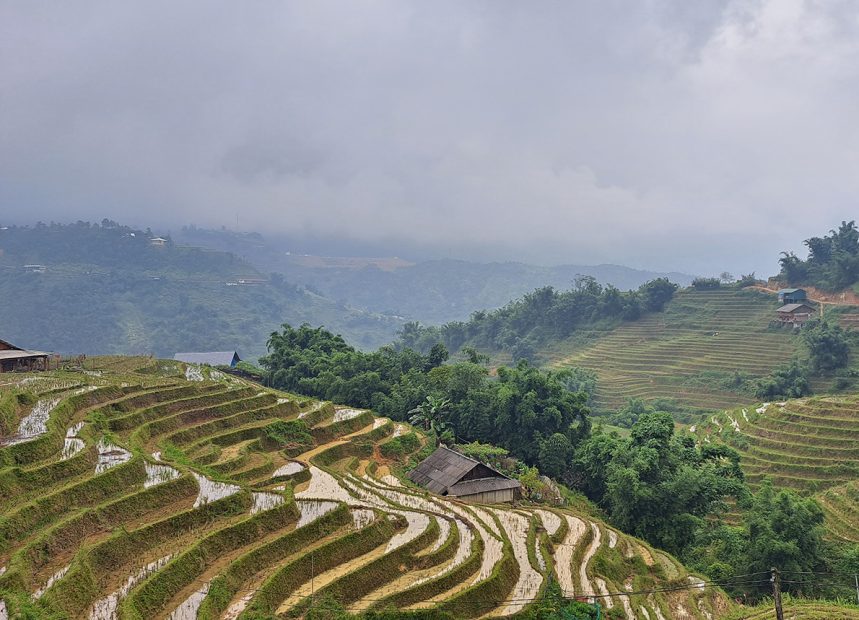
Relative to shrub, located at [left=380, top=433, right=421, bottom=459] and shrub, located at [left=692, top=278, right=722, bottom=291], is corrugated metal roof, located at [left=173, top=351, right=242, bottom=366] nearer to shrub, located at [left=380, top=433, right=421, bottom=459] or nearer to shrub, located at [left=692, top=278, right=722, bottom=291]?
shrub, located at [left=380, top=433, right=421, bottom=459]

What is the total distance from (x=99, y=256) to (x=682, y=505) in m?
169

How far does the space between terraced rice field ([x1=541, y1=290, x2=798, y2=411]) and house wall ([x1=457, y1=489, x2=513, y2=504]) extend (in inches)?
1459

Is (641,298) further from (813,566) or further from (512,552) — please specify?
(512,552)

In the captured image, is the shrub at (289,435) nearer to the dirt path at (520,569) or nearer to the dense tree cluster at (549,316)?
the dirt path at (520,569)

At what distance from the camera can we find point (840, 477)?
37906mm

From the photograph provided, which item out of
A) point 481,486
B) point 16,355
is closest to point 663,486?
point 481,486

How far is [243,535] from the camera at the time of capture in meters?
18.0

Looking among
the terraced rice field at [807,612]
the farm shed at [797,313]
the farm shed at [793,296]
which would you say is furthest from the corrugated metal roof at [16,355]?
the farm shed at [793,296]

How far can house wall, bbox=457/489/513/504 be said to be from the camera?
2929 centimetres

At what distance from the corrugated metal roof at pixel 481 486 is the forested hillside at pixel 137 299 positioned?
97722 mm

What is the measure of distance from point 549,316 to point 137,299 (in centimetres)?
9130

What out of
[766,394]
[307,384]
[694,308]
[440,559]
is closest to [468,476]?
[440,559]

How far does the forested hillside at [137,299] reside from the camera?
11869cm

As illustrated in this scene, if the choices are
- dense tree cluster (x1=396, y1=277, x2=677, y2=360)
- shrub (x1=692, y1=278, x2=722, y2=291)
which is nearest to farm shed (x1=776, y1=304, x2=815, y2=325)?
shrub (x1=692, y1=278, x2=722, y2=291)
